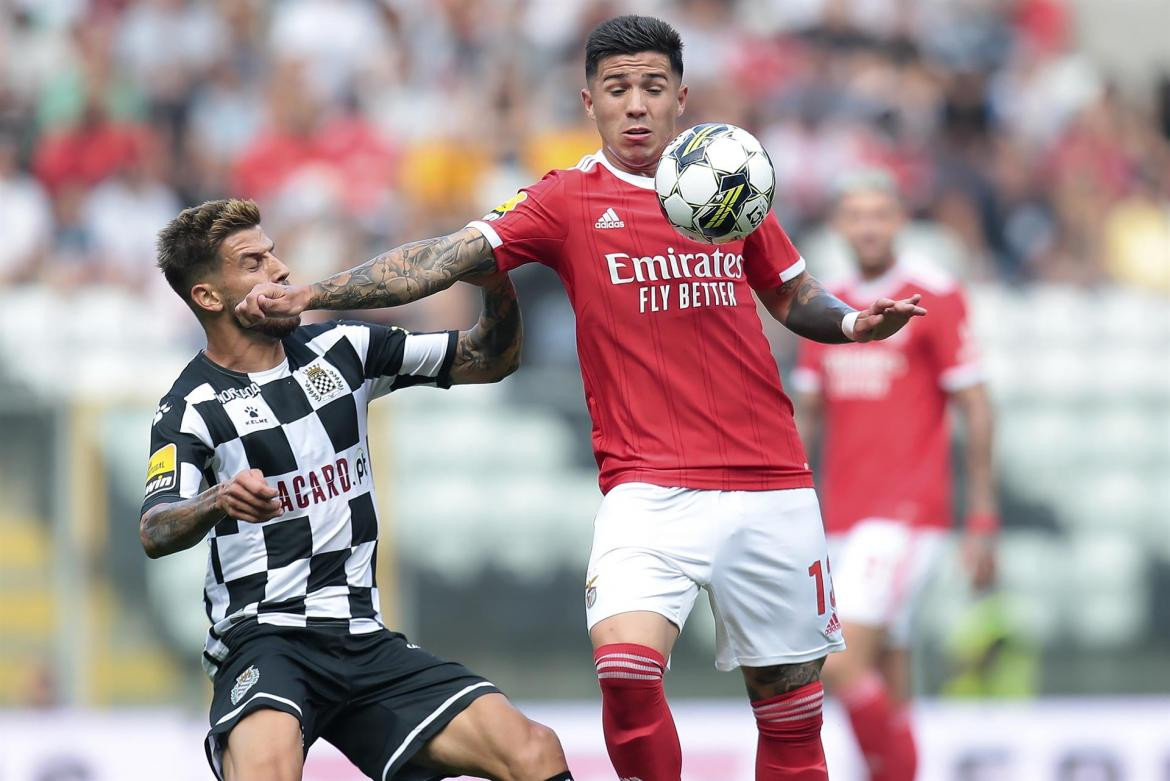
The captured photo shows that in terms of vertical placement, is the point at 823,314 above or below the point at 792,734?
above

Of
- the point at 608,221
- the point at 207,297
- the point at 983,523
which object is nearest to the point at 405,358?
the point at 207,297

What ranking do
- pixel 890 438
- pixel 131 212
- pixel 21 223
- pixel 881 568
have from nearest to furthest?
pixel 881 568
pixel 890 438
pixel 21 223
pixel 131 212

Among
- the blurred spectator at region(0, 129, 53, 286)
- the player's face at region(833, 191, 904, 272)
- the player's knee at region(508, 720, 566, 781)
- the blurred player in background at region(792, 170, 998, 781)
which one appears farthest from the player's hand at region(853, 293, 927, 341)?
the blurred spectator at region(0, 129, 53, 286)

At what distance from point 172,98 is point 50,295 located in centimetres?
222

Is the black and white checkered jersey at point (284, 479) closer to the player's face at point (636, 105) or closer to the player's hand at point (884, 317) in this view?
the player's face at point (636, 105)

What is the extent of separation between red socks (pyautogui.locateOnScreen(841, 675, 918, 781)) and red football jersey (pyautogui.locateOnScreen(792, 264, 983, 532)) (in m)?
0.81

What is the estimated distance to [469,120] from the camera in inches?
471

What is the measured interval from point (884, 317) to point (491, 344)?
1.34 metres

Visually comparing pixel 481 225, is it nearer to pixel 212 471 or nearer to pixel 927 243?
pixel 212 471

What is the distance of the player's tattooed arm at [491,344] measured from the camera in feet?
18.3

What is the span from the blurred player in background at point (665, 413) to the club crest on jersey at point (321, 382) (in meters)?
0.62

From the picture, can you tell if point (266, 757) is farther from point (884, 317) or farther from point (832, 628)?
Result: point (884, 317)

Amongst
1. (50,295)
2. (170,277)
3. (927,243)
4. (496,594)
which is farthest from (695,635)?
(170,277)

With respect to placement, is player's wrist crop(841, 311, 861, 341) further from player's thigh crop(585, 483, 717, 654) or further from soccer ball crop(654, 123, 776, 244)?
player's thigh crop(585, 483, 717, 654)
